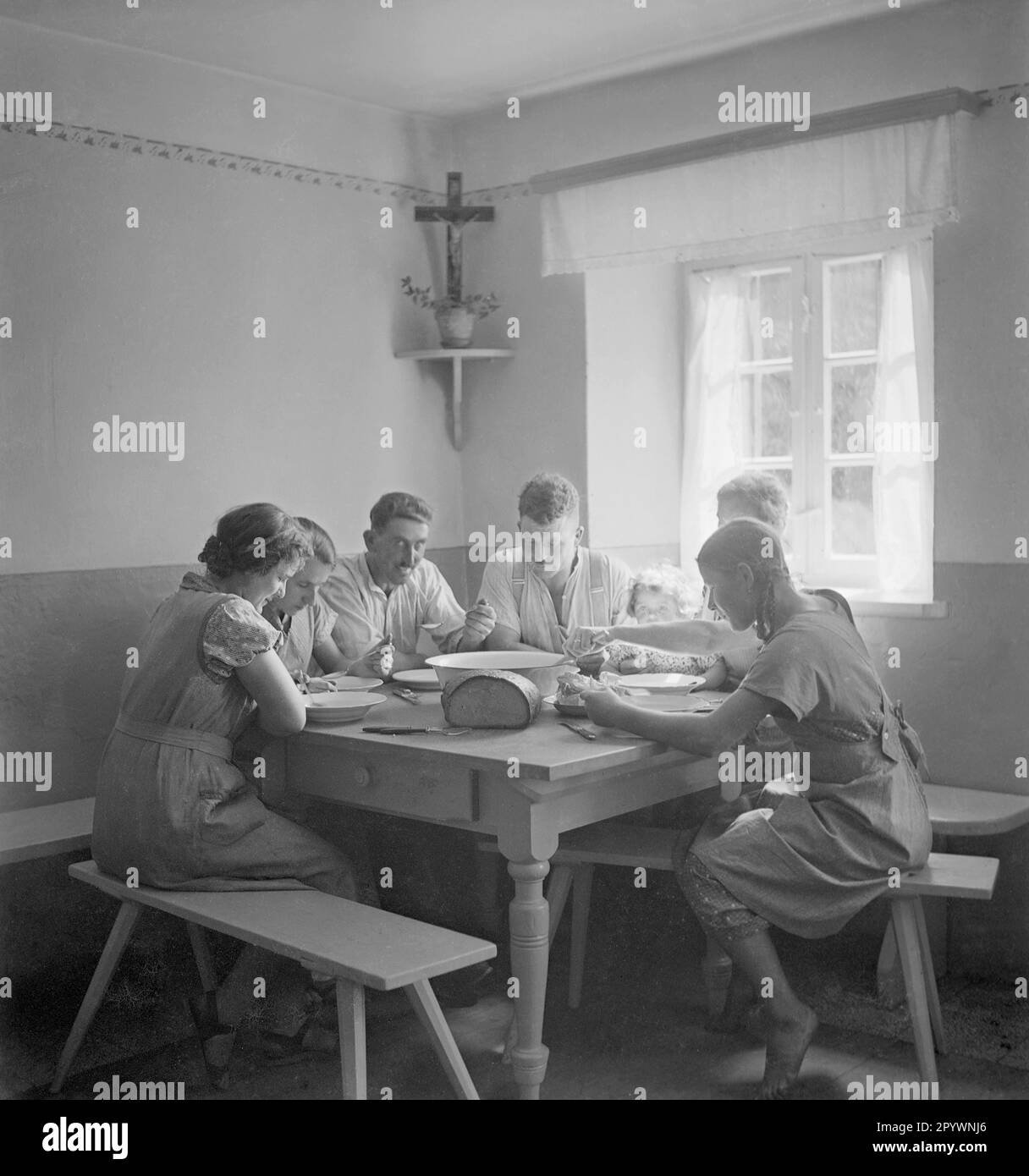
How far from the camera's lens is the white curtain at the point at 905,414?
13.7ft

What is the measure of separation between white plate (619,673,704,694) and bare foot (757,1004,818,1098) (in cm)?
80

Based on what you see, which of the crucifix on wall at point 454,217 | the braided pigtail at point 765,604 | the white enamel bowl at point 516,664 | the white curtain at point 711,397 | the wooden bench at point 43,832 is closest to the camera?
the braided pigtail at point 765,604

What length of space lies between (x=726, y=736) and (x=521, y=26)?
2510 mm

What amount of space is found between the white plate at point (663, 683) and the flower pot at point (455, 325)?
2.11 meters

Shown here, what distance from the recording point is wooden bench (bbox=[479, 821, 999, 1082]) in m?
2.90

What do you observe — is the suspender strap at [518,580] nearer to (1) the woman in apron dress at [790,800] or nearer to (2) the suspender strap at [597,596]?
(2) the suspender strap at [597,596]

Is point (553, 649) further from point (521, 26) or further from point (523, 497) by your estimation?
point (521, 26)

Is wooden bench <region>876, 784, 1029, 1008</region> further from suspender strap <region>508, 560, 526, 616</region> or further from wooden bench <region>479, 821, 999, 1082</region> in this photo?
suspender strap <region>508, 560, 526, 616</region>

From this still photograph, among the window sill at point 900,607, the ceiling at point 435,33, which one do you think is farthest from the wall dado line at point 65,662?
the window sill at point 900,607

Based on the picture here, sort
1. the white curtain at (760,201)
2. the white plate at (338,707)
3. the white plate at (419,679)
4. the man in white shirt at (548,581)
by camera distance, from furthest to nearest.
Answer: the man in white shirt at (548,581), the white curtain at (760,201), the white plate at (419,679), the white plate at (338,707)

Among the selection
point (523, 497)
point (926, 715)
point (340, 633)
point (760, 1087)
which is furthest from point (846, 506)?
point (760, 1087)

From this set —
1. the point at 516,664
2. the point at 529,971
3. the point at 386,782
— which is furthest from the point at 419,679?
the point at 529,971

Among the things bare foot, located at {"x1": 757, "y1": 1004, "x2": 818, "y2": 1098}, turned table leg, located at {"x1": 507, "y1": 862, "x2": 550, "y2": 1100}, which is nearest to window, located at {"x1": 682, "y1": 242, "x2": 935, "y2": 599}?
bare foot, located at {"x1": 757, "y1": 1004, "x2": 818, "y2": 1098}

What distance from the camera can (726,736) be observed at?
2.79 metres
